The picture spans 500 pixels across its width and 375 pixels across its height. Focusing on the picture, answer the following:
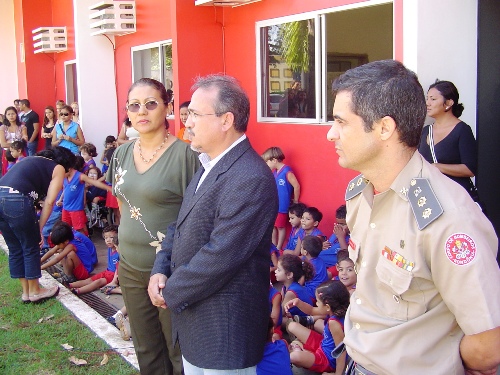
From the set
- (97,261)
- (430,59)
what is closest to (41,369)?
(97,261)

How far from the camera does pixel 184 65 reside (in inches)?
308

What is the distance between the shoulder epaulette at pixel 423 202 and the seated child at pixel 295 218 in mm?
4666

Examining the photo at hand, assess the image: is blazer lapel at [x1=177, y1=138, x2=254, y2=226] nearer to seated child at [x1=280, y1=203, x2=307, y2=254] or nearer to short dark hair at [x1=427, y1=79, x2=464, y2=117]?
short dark hair at [x1=427, y1=79, x2=464, y2=117]

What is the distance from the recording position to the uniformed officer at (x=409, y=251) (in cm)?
163

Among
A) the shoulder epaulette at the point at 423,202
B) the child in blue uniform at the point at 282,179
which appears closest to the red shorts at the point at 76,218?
the child in blue uniform at the point at 282,179

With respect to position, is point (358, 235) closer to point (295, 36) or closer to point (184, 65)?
point (295, 36)

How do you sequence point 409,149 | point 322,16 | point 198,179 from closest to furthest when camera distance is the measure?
1. point 409,149
2. point 198,179
3. point 322,16

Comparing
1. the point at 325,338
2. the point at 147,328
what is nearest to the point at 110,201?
the point at 325,338

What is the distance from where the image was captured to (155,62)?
10.3 m

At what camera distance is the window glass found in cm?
691

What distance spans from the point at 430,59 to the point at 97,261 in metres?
4.82

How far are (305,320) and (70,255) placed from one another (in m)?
3.44

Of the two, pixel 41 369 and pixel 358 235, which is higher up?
pixel 358 235

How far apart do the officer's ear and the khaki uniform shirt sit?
115 millimetres
